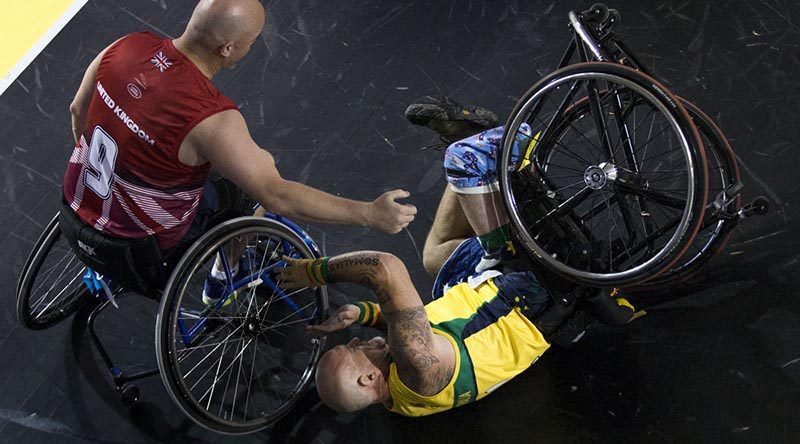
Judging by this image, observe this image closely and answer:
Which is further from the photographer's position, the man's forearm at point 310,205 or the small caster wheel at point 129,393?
the small caster wheel at point 129,393

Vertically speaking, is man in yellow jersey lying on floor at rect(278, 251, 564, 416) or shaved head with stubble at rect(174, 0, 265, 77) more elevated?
shaved head with stubble at rect(174, 0, 265, 77)

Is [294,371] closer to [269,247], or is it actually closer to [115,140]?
[269,247]

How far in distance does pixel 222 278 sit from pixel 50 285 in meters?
0.83

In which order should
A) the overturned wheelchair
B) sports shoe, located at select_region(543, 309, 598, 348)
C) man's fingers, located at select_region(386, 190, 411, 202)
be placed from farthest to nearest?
the overturned wheelchair
sports shoe, located at select_region(543, 309, 598, 348)
man's fingers, located at select_region(386, 190, 411, 202)

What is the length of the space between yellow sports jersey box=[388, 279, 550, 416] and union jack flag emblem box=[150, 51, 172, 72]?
46.5 inches

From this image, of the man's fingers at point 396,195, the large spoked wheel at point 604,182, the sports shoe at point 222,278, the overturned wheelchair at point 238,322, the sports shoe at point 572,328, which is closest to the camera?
the large spoked wheel at point 604,182

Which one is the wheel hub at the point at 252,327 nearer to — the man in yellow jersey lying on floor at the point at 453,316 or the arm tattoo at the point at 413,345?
the man in yellow jersey lying on floor at the point at 453,316

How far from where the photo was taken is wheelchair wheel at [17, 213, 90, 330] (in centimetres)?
322

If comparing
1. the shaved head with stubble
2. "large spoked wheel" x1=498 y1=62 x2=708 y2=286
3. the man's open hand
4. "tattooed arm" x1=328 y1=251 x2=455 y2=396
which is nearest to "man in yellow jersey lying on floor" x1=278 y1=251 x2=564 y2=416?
"tattooed arm" x1=328 y1=251 x2=455 y2=396

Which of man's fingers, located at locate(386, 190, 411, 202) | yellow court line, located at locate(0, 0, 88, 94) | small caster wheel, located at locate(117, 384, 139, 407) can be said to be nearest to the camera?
man's fingers, located at locate(386, 190, 411, 202)

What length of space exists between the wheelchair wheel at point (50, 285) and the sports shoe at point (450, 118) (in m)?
1.40

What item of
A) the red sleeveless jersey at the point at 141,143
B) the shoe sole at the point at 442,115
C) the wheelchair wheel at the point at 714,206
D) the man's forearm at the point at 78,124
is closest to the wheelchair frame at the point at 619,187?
the wheelchair wheel at the point at 714,206

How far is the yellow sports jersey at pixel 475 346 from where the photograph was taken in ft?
9.34

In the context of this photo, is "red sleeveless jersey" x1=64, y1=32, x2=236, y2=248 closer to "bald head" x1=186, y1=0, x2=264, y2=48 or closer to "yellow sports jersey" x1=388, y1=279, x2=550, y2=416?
"bald head" x1=186, y1=0, x2=264, y2=48
